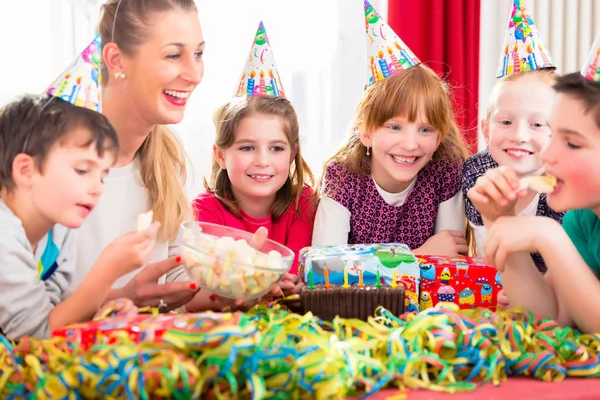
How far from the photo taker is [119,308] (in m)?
1.01

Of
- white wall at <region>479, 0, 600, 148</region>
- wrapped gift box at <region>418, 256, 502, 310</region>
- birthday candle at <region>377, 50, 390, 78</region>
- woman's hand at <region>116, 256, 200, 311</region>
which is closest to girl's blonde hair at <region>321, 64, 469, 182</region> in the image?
birthday candle at <region>377, 50, 390, 78</region>

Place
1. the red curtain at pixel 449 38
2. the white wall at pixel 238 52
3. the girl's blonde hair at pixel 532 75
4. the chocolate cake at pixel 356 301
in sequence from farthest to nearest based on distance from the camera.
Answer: the red curtain at pixel 449 38, the white wall at pixel 238 52, the girl's blonde hair at pixel 532 75, the chocolate cake at pixel 356 301

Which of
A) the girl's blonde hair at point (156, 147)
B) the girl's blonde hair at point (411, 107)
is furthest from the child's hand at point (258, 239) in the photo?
the girl's blonde hair at point (411, 107)

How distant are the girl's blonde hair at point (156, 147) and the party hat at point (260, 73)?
12.3 inches

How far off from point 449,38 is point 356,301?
198cm

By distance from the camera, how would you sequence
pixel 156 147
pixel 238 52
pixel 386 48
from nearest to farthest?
pixel 156 147
pixel 386 48
pixel 238 52

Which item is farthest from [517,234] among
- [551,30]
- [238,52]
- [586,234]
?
[551,30]

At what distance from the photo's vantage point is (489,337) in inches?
36.7

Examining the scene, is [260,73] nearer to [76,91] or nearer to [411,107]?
[411,107]

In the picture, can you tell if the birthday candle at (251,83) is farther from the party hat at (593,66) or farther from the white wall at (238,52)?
the white wall at (238,52)

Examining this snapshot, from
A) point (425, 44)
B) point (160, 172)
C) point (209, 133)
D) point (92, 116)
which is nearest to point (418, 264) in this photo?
point (160, 172)

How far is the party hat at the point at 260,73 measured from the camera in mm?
1641

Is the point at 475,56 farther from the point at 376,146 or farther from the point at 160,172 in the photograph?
the point at 160,172

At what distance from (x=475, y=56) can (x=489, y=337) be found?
6.95ft
